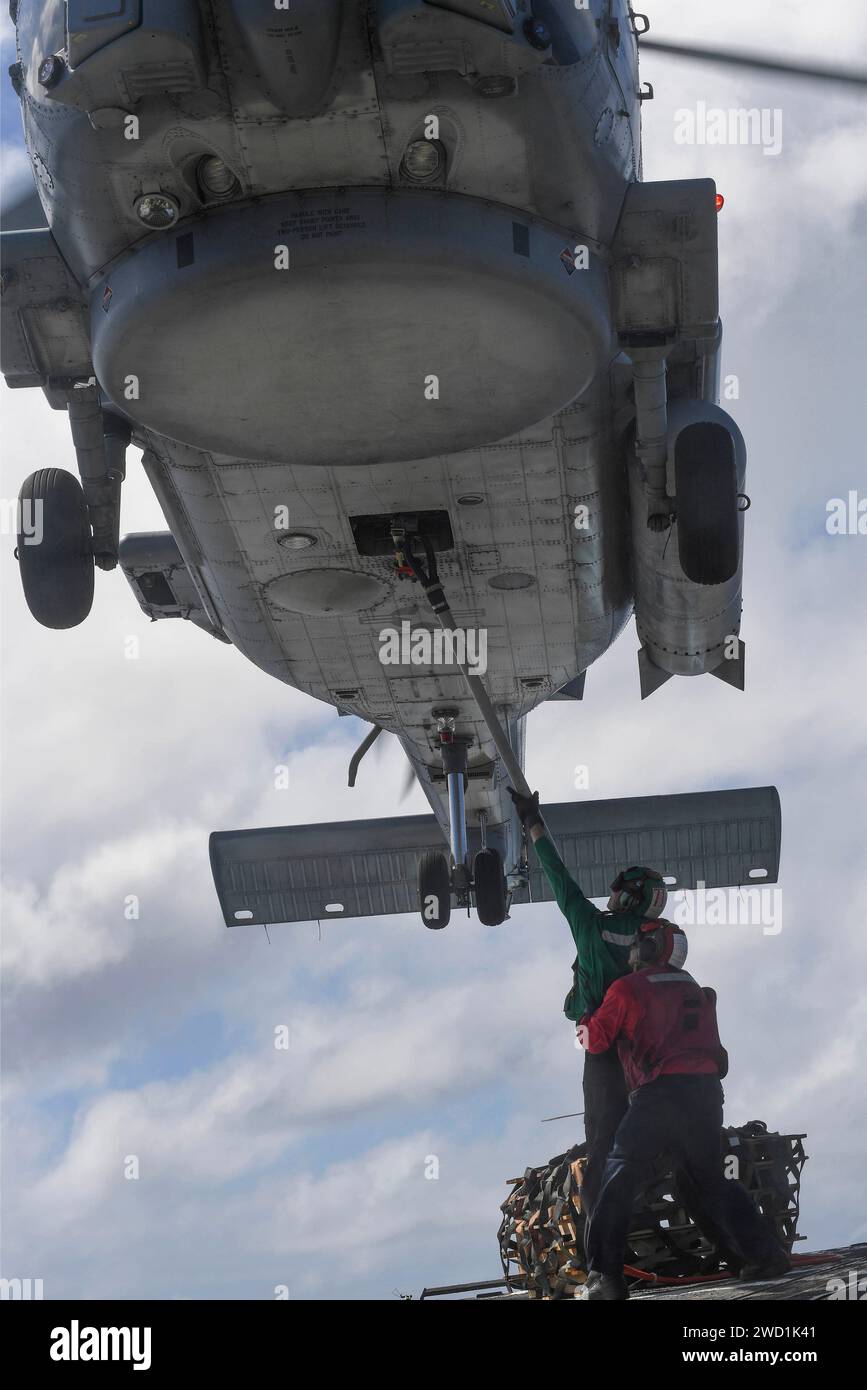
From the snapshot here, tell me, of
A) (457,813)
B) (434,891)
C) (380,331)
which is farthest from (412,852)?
(380,331)

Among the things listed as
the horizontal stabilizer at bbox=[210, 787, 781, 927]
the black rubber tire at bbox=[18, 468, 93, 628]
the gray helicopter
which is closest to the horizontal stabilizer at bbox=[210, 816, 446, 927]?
the horizontal stabilizer at bbox=[210, 787, 781, 927]

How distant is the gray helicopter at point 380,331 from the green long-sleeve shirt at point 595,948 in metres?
2.80

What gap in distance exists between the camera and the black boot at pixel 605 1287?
7458 millimetres

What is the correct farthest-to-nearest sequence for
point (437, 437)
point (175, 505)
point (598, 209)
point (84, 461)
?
point (175, 505), point (84, 461), point (437, 437), point (598, 209)

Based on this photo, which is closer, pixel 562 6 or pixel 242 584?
pixel 562 6

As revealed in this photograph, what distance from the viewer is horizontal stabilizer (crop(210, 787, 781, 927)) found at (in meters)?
18.6

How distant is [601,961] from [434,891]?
849 centimetres

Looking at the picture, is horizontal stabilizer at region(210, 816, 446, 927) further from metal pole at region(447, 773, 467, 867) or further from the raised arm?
the raised arm

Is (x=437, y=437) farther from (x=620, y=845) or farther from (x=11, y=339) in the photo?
(x=620, y=845)

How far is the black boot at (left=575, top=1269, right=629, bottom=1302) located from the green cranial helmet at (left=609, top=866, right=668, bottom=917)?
2.15 m

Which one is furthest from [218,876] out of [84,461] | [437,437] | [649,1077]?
[649,1077]

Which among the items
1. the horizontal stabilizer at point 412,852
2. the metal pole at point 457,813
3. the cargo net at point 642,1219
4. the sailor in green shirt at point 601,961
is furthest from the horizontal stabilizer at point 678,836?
the sailor in green shirt at point 601,961

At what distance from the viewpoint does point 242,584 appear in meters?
11.9
